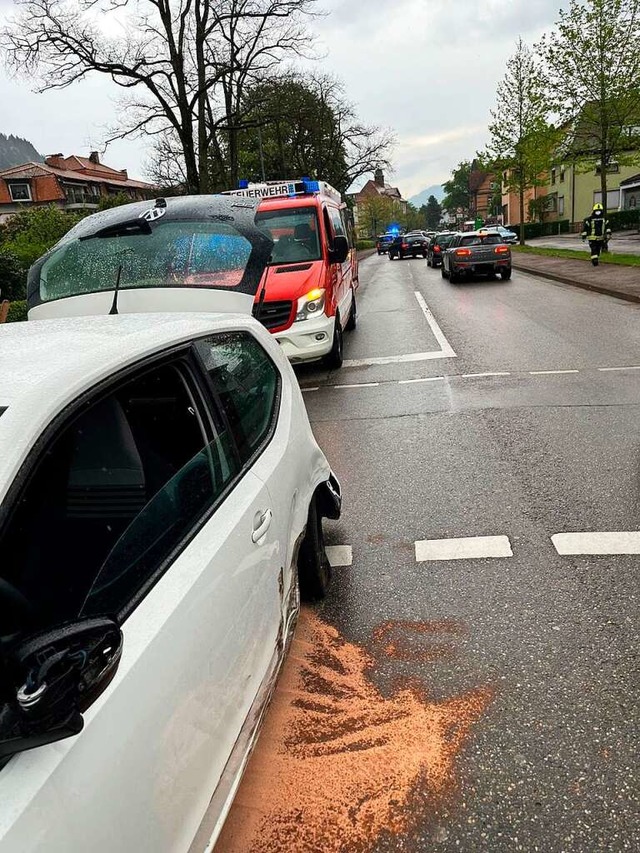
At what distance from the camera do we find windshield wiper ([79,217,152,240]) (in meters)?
5.01

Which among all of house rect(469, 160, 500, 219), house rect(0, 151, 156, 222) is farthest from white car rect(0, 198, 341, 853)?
house rect(469, 160, 500, 219)

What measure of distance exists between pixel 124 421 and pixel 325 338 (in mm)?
6540

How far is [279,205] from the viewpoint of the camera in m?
9.57

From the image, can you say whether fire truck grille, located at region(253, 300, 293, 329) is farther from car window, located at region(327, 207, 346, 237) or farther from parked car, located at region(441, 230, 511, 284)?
parked car, located at region(441, 230, 511, 284)

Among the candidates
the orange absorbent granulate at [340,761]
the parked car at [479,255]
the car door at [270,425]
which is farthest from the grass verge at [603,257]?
the orange absorbent granulate at [340,761]

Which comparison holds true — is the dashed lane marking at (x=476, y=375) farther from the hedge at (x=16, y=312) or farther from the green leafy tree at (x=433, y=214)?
the green leafy tree at (x=433, y=214)

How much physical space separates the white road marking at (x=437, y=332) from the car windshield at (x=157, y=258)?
16.7 ft

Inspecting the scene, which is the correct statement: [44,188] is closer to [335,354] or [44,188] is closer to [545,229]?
[545,229]

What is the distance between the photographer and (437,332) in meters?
11.6

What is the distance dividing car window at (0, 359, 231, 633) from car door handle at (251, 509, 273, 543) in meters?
0.18

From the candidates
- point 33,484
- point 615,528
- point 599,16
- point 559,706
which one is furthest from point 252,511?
point 599,16

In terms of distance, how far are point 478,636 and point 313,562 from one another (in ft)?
2.92

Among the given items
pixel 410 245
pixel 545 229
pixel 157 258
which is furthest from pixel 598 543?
pixel 545 229

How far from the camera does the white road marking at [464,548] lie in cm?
375
